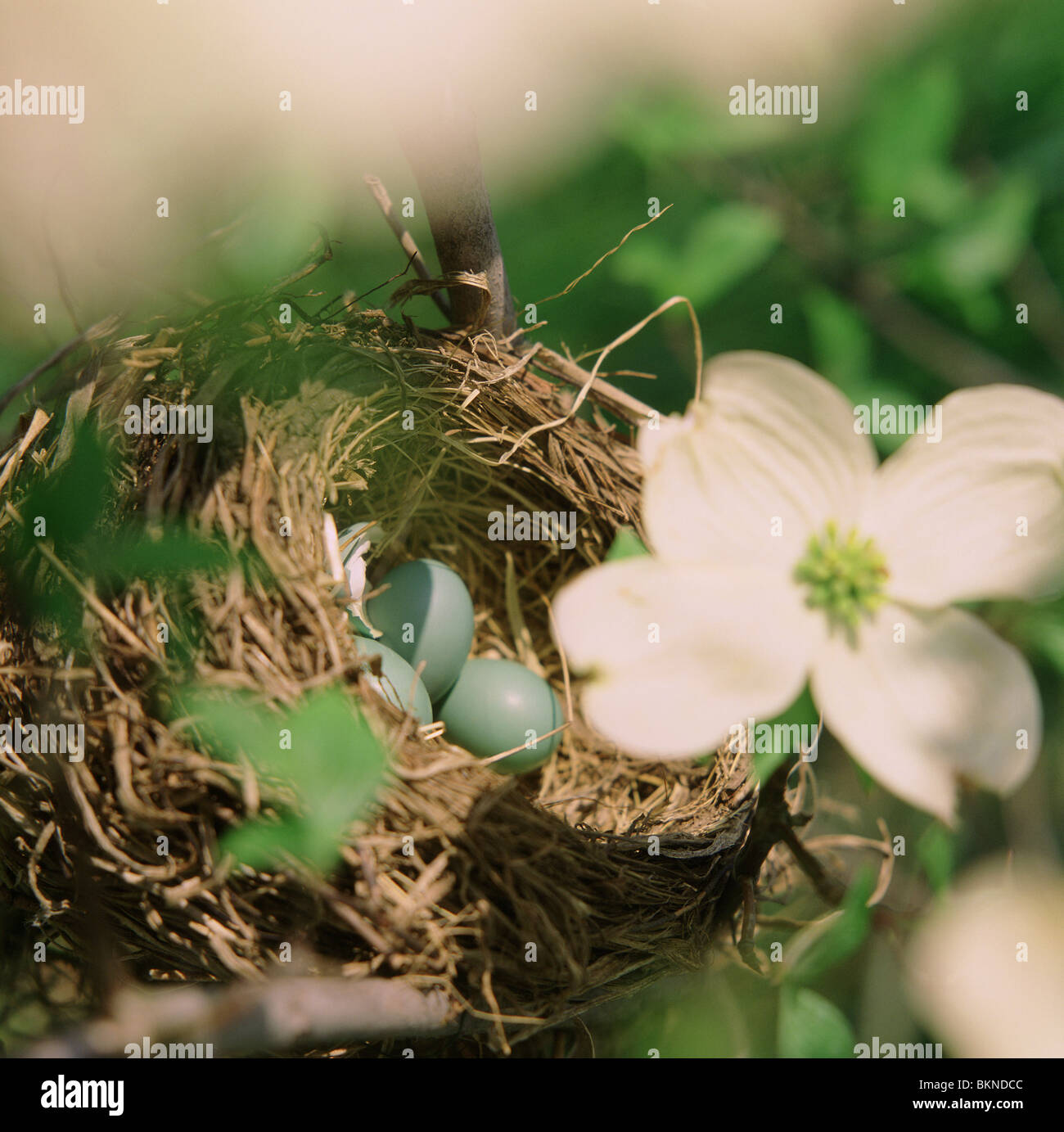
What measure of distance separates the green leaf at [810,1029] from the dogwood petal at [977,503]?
357mm

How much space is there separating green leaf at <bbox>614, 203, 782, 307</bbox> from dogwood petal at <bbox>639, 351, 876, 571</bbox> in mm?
439

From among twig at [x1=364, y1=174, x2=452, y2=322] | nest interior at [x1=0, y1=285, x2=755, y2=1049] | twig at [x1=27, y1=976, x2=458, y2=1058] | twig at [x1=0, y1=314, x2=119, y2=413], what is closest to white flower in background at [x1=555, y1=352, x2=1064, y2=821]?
twig at [x1=27, y1=976, x2=458, y2=1058]

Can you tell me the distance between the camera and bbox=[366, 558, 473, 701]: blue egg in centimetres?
98

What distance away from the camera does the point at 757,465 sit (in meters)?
0.44

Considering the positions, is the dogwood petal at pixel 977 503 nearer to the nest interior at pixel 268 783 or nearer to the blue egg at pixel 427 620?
the nest interior at pixel 268 783

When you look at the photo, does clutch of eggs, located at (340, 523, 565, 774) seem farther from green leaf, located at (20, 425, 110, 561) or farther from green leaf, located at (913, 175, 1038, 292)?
green leaf, located at (913, 175, 1038, 292)

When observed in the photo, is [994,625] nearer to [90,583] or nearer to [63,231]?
[90,583]

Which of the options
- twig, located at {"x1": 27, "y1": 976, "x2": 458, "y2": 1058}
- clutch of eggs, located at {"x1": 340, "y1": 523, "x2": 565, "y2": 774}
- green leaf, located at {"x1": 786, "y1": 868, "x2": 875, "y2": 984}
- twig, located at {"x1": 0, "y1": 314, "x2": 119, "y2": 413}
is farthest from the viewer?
clutch of eggs, located at {"x1": 340, "y1": 523, "x2": 565, "y2": 774}

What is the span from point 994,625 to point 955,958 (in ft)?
1.26

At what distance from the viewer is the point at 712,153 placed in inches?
34.1

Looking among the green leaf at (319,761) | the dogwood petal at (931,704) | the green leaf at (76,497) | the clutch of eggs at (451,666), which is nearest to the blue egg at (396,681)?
the clutch of eggs at (451,666)
